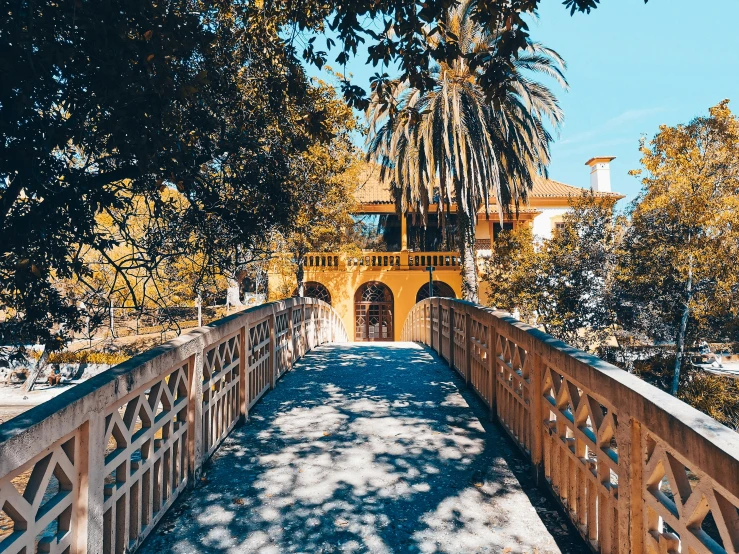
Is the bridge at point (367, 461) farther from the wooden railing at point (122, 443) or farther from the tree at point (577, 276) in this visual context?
the tree at point (577, 276)

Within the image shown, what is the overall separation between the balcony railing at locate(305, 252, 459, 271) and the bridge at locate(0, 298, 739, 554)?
20.0 metres

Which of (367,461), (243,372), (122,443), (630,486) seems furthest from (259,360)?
(630,486)

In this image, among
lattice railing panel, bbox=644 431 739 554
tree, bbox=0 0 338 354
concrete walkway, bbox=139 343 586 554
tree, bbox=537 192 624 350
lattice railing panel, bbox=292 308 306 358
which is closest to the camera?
lattice railing panel, bbox=644 431 739 554

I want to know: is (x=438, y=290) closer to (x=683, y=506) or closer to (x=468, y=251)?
(x=468, y=251)

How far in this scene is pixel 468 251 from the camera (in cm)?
1803

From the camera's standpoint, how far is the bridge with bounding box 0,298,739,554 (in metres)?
2.08

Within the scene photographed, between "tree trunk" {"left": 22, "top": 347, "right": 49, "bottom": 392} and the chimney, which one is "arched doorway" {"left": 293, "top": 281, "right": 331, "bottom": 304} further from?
the chimney

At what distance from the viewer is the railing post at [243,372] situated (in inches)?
215

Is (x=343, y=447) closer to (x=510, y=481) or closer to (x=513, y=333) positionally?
(x=510, y=481)

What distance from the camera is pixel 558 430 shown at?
3.60 m

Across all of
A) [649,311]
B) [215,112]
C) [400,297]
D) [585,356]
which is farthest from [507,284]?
[585,356]

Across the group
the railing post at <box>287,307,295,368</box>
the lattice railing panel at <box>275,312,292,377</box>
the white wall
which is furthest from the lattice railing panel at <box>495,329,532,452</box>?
the white wall

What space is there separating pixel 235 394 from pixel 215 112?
11.1 ft

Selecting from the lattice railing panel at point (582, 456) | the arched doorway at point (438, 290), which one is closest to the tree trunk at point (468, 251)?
the arched doorway at point (438, 290)
